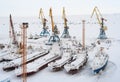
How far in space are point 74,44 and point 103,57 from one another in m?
10.4

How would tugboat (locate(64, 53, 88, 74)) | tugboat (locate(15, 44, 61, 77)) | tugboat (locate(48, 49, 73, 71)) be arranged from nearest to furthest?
tugboat (locate(15, 44, 61, 77)), tugboat (locate(64, 53, 88, 74)), tugboat (locate(48, 49, 73, 71))

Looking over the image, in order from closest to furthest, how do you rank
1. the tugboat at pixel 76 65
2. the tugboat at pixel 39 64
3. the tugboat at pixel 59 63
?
→ 1. the tugboat at pixel 39 64
2. the tugboat at pixel 76 65
3. the tugboat at pixel 59 63

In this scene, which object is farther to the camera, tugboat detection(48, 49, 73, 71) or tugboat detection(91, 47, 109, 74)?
tugboat detection(48, 49, 73, 71)

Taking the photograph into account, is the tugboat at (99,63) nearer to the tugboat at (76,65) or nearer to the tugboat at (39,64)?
the tugboat at (76,65)

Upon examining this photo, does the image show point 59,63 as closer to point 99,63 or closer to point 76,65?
point 76,65

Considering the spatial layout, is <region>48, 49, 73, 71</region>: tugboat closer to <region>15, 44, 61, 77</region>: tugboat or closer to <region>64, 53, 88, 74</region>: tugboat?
<region>64, 53, 88, 74</region>: tugboat

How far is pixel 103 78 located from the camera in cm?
1811

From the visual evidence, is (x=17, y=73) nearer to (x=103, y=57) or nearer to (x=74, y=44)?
(x=103, y=57)

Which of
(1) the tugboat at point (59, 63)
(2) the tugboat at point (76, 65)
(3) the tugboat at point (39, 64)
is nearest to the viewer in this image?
(3) the tugboat at point (39, 64)

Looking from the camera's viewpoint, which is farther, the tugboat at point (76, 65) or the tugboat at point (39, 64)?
the tugboat at point (76, 65)

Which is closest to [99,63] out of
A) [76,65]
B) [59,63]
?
[76,65]

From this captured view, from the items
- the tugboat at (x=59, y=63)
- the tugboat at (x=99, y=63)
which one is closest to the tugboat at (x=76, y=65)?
the tugboat at (x=59, y=63)

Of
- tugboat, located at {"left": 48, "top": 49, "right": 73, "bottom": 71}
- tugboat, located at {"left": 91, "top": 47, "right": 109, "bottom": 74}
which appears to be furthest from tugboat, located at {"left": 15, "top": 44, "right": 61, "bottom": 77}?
tugboat, located at {"left": 91, "top": 47, "right": 109, "bottom": 74}

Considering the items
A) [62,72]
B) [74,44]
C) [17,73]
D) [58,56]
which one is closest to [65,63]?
[62,72]
